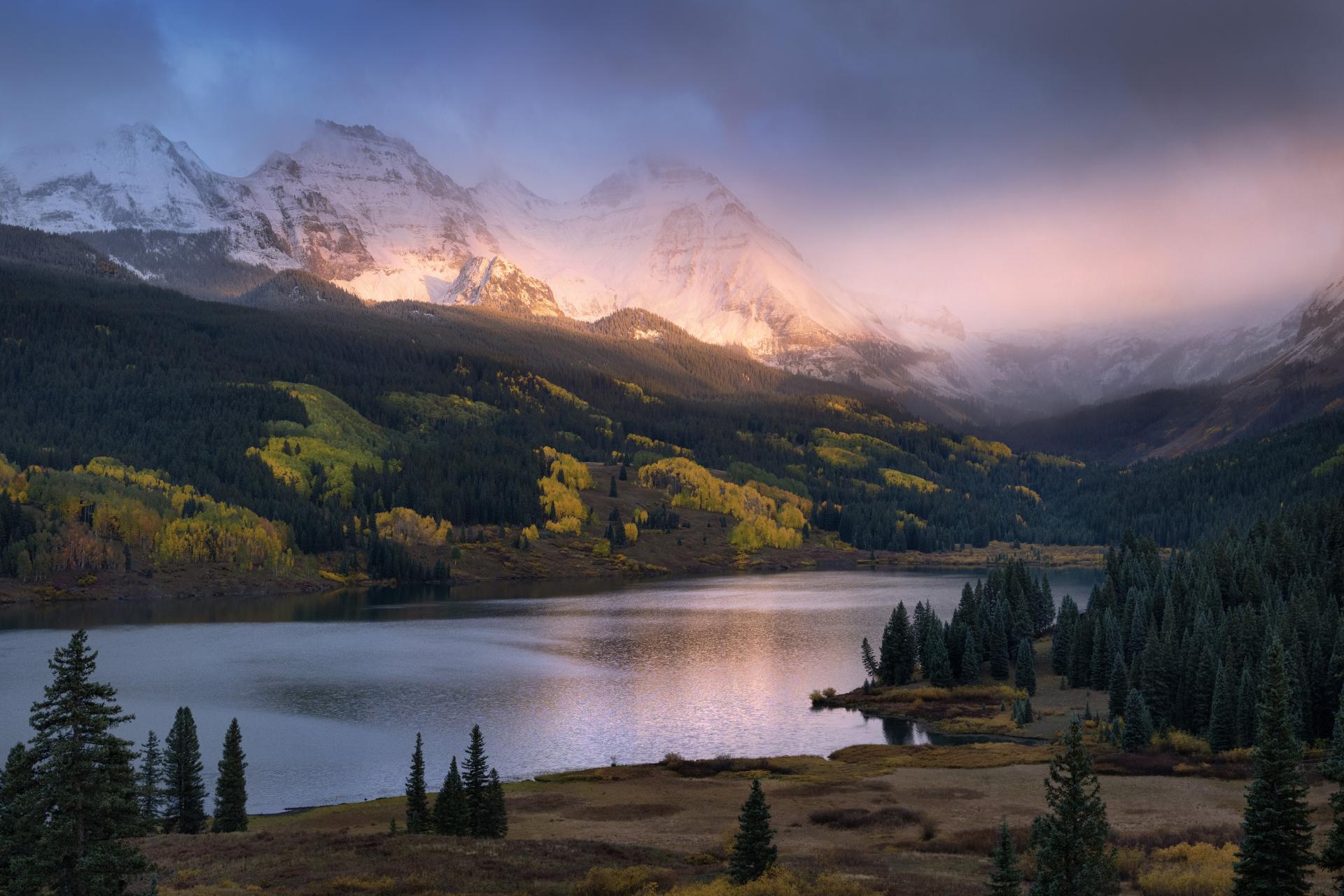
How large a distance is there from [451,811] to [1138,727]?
55558mm

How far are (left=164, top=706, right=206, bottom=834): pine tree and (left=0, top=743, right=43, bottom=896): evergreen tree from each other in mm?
31268

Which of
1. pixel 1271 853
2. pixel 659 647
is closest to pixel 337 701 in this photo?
pixel 659 647

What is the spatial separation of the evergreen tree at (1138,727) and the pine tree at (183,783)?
67.3m

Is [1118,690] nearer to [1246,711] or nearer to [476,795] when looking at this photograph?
[1246,711]

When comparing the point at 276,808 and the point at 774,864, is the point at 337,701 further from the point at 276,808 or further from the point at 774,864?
the point at 774,864

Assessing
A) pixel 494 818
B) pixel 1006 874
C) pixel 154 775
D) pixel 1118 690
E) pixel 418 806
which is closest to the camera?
pixel 1006 874

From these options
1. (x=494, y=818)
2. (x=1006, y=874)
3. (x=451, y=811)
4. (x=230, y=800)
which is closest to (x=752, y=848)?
(x=1006, y=874)

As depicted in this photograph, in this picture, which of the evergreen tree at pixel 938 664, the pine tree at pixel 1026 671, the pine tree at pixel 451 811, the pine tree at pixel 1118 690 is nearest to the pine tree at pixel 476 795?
the pine tree at pixel 451 811

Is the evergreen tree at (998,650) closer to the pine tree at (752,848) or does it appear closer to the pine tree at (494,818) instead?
the pine tree at (494,818)

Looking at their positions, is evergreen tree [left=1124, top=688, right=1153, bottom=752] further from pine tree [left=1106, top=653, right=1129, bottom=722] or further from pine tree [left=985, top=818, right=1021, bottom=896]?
pine tree [left=985, top=818, right=1021, bottom=896]

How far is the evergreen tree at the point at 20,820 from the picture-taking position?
3322 cm

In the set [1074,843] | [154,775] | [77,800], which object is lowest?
[154,775]

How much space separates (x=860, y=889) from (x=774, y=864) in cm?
494

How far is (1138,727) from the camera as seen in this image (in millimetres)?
85750
